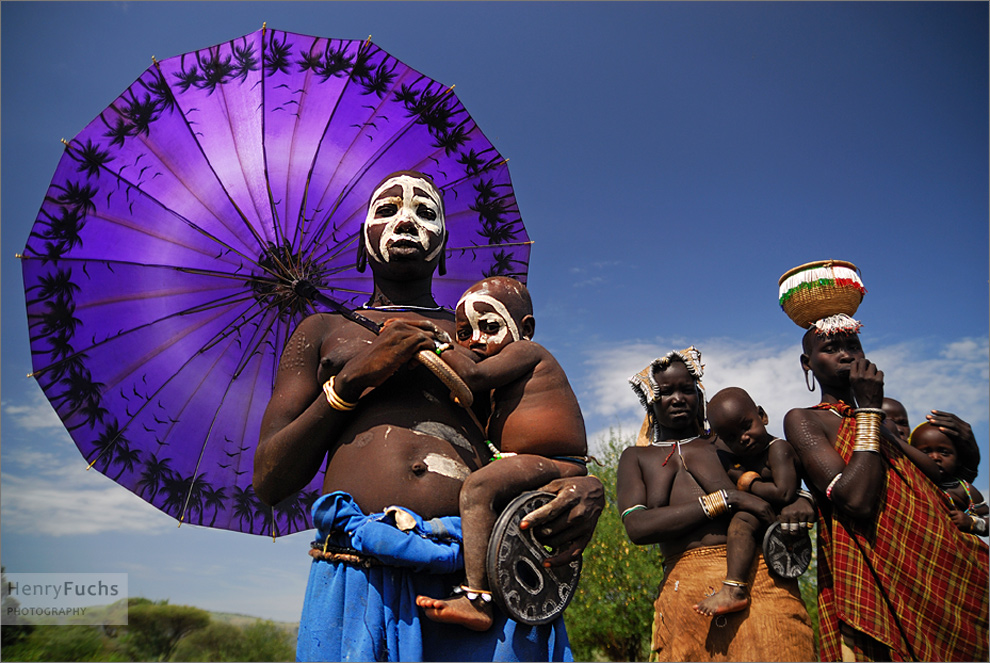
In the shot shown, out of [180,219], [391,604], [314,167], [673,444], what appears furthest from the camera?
[673,444]

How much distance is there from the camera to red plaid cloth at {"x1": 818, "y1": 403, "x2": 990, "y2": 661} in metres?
4.01

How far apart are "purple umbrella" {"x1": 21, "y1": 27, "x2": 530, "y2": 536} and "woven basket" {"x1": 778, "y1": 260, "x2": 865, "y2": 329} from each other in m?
2.67

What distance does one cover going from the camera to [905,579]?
411 cm

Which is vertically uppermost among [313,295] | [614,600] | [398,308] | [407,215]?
[407,215]

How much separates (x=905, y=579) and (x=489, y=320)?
2.93 meters

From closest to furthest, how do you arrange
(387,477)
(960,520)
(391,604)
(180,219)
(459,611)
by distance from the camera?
(459,611)
(391,604)
(387,477)
(180,219)
(960,520)

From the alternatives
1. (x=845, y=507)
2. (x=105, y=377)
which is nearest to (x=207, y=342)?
(x=105, y=377)

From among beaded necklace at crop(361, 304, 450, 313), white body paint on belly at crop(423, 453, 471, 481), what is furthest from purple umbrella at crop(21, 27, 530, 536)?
white body paint on belly at crop(423, 453, 471, 481)

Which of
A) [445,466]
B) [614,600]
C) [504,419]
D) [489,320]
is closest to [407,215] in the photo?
[489,320]

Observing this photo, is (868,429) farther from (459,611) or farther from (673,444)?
(459,611)

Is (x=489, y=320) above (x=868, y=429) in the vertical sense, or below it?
above

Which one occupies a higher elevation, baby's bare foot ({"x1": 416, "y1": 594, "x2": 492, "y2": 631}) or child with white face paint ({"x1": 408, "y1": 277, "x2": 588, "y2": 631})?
child with white face paint ({"x1": 408, "y1": 277, "x2": 588, "y2": 631})

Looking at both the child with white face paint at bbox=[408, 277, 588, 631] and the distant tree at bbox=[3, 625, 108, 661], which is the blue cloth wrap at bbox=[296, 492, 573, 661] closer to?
the child with white face paint at bbox=[408, 277, 588, 631]

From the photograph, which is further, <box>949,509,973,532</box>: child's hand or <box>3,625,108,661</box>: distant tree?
<box>3,625,108,661</box>: distant tree
